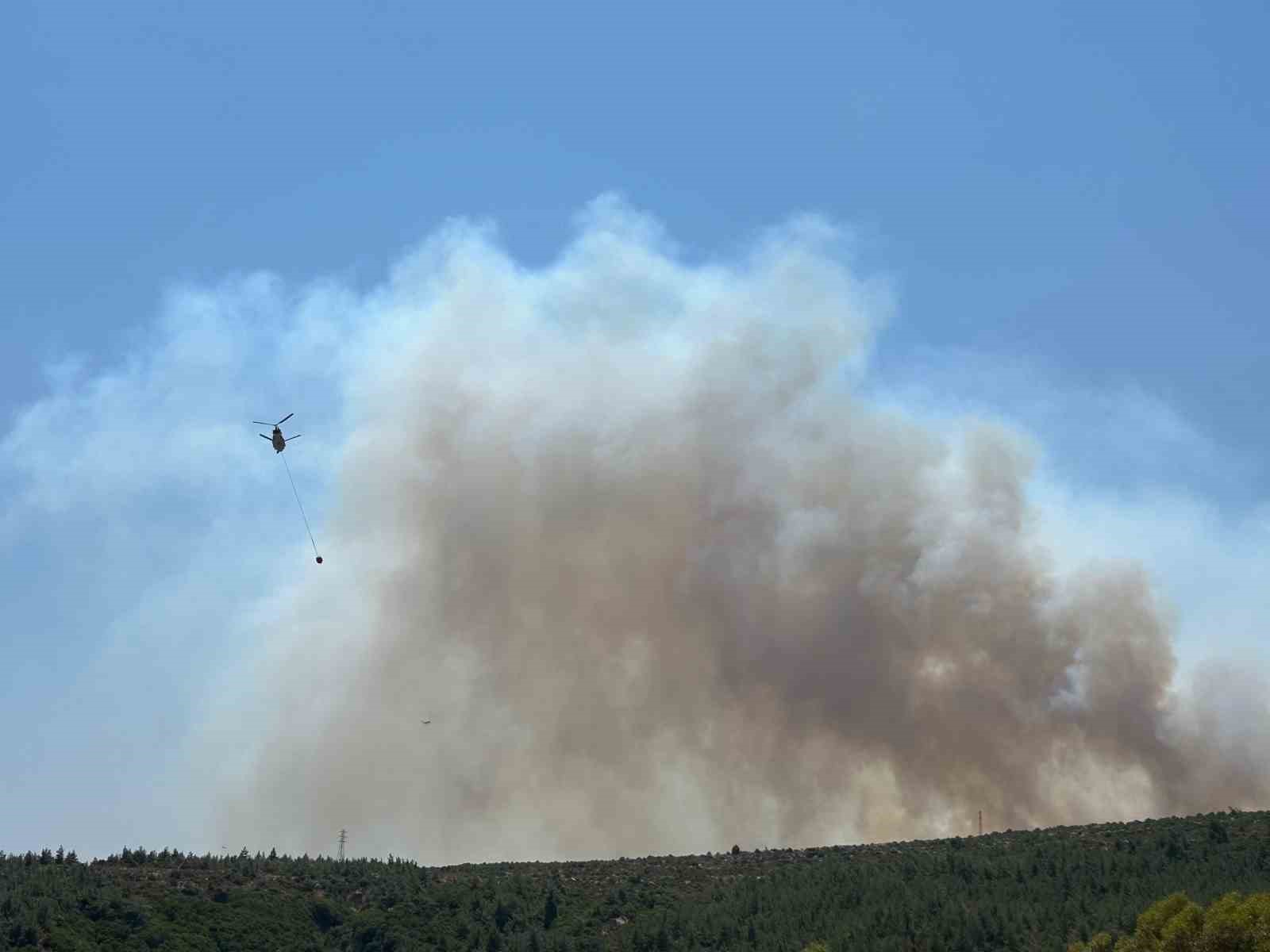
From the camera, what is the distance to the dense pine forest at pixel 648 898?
76.9m

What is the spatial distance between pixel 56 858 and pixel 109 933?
13.6 metres

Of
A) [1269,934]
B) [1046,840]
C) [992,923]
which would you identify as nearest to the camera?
[1269,934]

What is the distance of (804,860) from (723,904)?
44.4ft

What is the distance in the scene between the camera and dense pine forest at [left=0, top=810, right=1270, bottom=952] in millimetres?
76938

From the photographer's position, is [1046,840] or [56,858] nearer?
[56,858]

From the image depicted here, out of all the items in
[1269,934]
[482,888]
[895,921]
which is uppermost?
[482,888]

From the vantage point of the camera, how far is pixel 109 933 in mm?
77062

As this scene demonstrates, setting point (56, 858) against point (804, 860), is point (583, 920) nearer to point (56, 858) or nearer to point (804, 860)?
point (804, 860)

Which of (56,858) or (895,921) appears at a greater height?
(56,858)

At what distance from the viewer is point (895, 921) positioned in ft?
259

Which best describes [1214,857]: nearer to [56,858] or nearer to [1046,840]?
[1046,840]

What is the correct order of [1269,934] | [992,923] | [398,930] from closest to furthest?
1. [1269,934]
2. [992,923]
3. [398,930]

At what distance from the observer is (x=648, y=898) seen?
90.0 metres

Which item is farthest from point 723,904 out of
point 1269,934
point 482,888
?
point 1269,934
